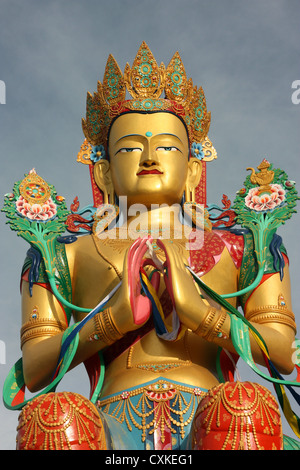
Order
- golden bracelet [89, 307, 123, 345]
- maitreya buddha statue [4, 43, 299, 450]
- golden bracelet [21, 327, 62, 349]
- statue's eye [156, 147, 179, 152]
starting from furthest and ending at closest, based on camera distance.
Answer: statue's eye [156, 147, 179, 152], golden bracelet [21, 327, 62, 349], golden bracelet [89, 307, 123, 345], maitreya buddha statue [4, 43, 299, 450]

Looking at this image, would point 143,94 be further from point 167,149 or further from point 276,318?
point 276,318

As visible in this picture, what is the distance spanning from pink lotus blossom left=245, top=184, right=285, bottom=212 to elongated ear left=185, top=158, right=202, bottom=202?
65cm

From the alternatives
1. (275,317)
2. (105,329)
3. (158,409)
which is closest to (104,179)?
(105,329)

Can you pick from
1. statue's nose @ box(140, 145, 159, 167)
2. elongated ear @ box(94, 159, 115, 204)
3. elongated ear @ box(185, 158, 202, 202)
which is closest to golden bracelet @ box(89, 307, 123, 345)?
statue's nose @ box(140, 145, 159, 167)

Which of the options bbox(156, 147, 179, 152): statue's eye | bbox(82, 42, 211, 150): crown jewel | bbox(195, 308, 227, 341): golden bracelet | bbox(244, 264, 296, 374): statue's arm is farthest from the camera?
bbox(82, 42, 211, 150): crown jewel

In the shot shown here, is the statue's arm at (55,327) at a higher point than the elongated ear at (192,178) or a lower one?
lower

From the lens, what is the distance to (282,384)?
20.0ft

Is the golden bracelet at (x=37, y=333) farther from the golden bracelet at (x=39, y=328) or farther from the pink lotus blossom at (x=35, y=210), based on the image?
the pink lotus blossom at (x=35, y=210)

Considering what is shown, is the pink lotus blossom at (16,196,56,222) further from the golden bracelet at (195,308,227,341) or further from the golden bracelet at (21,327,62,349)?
the golden bracelet at (195,308,227,341)

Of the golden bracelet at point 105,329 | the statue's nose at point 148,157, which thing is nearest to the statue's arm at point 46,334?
the golden bracelet at point 105,329

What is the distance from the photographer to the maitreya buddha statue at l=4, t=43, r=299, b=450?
4.90m

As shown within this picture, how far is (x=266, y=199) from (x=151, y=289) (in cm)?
153

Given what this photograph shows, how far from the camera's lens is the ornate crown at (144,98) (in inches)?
302

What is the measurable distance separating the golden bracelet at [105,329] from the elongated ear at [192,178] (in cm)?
194
